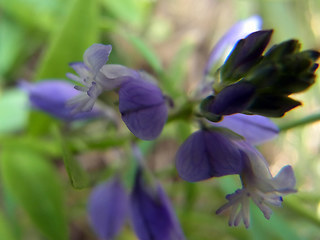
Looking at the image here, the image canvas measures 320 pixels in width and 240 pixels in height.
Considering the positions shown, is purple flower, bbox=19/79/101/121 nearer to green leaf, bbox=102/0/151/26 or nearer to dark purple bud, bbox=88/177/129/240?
dark purple bud, bbox=88/177/129/240

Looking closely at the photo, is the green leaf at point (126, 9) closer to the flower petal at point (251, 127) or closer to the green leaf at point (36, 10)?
the green leaf at point (36, 10)

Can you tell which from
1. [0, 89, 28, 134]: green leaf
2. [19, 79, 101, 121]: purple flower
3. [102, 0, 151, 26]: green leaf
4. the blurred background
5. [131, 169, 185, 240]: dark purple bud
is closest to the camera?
[131, 169, 185, 240]: dark purple bud

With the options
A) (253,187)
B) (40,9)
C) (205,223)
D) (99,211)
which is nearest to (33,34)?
(40,9)

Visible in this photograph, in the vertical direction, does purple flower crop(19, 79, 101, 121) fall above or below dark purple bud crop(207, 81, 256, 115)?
above

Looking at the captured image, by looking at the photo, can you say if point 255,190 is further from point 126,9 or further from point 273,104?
point 126,9

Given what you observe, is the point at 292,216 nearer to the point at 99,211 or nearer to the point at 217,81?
the point at 99,211

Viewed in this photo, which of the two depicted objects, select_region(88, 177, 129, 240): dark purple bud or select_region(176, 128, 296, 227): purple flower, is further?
select_region(88, 177, 129, 240): dark purple bud

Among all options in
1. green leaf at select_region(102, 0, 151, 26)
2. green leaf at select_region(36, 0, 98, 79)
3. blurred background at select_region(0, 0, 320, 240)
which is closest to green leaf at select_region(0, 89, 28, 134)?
blurred background at select_region(0, 0, 320, 240)

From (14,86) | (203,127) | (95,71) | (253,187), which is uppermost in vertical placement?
(14,86)
